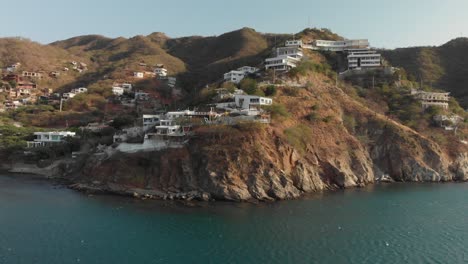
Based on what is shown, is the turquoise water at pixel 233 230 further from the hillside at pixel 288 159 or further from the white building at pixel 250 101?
the white building at pixel 250 101

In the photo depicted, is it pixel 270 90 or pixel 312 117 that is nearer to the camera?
pixel 312 117

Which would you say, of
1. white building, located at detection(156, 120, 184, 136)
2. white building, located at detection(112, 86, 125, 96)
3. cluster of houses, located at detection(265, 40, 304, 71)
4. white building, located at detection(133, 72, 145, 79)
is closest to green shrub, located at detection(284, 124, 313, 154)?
white building, located at detection(156, 120, 184, 136)

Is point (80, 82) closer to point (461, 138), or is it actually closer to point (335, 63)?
point (335, 63)

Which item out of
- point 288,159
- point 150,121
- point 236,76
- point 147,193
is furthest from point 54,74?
point 288,159

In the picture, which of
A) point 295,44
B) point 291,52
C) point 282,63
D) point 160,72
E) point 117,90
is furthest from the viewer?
point 160,72

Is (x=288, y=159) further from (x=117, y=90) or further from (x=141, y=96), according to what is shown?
(x=117, y=90)

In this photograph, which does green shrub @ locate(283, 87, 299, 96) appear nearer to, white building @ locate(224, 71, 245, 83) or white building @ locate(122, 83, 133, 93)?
white building @ locate(224, 71, 245, 83)

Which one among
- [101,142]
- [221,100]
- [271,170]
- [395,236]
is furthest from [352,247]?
[101,142]
